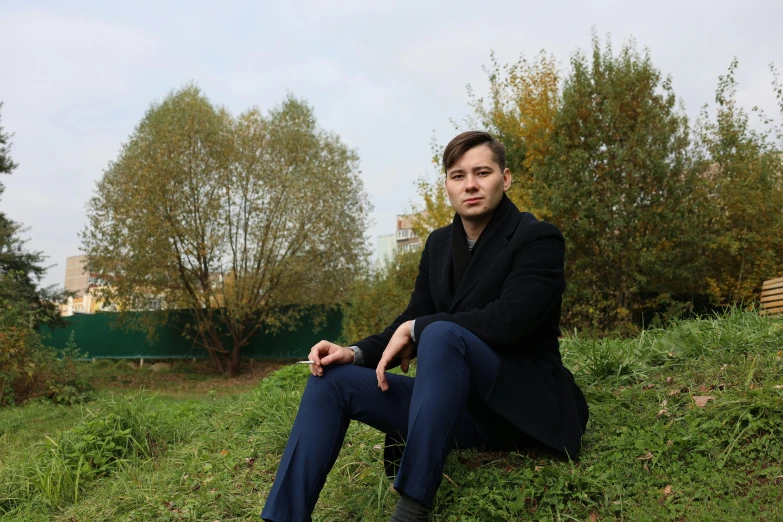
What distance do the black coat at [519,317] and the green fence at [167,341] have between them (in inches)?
708

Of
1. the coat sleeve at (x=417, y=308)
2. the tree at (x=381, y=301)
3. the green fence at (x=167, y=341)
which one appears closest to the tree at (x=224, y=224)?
the green fence at (x=167, y=341)

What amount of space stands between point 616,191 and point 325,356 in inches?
433

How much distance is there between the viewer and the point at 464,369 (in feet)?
7.59

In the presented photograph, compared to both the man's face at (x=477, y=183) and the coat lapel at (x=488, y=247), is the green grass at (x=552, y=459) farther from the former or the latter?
the man's face at (x=477, y=183)

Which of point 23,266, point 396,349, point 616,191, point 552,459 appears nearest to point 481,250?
point 396,349

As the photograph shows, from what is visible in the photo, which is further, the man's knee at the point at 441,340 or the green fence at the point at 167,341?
the green fence at the point at 167,341

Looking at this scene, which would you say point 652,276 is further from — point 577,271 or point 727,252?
point 727,252

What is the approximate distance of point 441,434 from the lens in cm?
226

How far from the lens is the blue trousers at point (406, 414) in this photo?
2252 millimetres

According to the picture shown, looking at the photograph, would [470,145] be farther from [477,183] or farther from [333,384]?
[333,384]

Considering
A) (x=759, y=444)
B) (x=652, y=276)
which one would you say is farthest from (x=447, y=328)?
(x=652, y=276)

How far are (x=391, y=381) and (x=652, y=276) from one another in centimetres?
1182

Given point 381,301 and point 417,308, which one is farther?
point 381,301

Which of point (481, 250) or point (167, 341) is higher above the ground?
point (481, 250)
